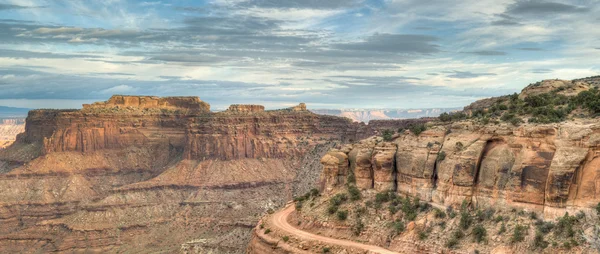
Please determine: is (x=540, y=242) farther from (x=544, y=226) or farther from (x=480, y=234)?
(x=480, y=234)

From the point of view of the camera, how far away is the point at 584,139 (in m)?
41.6

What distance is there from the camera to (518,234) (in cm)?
4291

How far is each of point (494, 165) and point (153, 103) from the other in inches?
4031

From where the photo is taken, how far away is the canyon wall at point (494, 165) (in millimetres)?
41688

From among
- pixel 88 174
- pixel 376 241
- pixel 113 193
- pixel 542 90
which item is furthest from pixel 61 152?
pixel 542 90

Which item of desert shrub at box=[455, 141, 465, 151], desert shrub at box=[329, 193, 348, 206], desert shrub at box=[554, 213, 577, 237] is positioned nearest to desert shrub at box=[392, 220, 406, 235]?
desert shrub at box=[455, 141, 465, 151]

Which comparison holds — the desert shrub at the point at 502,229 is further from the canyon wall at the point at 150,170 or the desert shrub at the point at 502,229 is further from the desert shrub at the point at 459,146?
the canyon wall at the point at 150,170

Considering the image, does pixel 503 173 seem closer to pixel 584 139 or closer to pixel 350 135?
pixel 584 139

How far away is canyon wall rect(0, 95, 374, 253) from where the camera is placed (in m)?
97.2

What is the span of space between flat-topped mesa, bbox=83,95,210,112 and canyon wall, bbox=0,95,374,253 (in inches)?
8.9

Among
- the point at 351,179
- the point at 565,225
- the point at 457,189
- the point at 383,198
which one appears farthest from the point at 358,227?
the point at 565,225

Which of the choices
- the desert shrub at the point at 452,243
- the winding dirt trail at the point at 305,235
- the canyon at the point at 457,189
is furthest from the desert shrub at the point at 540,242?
the winding dirt trail at the point at 305,235

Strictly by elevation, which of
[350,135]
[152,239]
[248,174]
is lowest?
[152,239]

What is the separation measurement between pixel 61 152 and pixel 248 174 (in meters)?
38.4
